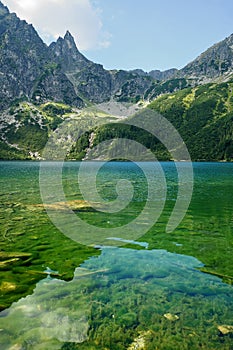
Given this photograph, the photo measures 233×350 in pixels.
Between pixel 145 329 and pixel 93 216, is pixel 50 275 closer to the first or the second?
pixel 145 329

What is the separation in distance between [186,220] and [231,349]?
21.5 meters

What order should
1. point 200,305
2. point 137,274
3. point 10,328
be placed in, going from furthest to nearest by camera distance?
point 137,274, point 200,305, point 10,328

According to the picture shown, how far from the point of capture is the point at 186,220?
30469 mm

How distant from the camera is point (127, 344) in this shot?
9.64 meters

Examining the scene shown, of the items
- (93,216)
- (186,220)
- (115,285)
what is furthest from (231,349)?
(93,216)

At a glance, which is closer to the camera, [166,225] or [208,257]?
[208,257]

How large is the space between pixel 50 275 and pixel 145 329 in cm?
651

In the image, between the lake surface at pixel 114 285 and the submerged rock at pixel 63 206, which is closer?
the lake surface at pixel 114 285

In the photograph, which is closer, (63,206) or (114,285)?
(114,285)

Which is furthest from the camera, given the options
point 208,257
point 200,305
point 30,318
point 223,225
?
point 223,225

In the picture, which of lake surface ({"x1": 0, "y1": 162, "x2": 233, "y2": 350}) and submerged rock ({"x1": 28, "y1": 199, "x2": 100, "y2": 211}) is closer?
A: lake surface ({"x1": 0, "y1": 162, "x2": 233, "y2": 350})

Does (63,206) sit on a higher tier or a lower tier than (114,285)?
higher

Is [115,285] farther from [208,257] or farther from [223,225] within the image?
[223,225]

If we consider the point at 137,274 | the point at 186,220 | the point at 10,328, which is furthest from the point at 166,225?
the point at 10,328
